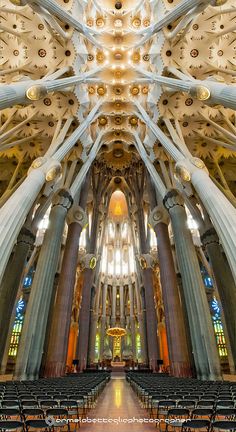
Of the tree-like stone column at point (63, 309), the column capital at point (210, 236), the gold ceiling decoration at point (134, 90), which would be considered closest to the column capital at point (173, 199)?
the column capital at point (210, 236)

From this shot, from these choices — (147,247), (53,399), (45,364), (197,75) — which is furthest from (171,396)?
(147,247)

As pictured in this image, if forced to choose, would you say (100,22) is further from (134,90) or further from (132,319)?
(132,319)

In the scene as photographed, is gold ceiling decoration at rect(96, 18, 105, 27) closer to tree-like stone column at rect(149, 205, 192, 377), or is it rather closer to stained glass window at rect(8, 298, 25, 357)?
tree-like stone column at rect(149, 205, 192, 377)

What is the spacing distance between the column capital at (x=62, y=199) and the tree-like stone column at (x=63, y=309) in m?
2.94

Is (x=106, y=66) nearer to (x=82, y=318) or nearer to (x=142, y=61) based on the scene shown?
(x=142, y=61)

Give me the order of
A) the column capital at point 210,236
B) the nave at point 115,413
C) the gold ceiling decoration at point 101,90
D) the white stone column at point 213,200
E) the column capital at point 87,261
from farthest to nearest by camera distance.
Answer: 1. the column capital at point 87,261
2. the gold ceiling decoration at point 101,90
3. the column capital at point 210,236
4. the white stone column at point 213,200
5. the nave at point 115,413

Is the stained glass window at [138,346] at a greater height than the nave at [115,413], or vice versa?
the stained glass window at [138,346]

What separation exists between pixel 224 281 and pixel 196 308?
308cm

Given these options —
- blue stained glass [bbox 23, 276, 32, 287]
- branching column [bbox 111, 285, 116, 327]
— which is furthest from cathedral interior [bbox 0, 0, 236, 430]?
branching column [bbox 111, 285, 116, 327]

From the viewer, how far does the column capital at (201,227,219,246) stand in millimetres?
17141

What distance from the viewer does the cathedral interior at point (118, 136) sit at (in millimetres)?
12531

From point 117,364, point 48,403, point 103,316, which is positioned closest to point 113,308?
point 103,316

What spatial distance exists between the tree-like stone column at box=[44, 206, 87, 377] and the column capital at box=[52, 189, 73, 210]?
2.94 metres

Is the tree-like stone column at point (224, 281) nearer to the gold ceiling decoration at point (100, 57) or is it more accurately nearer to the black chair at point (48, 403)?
the black chair at point (48, 403)
